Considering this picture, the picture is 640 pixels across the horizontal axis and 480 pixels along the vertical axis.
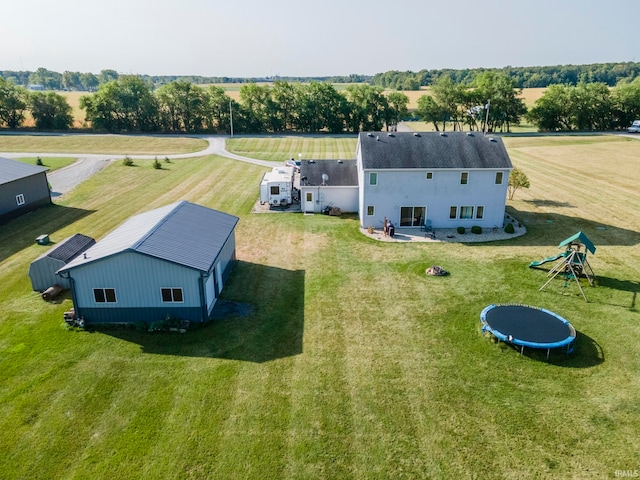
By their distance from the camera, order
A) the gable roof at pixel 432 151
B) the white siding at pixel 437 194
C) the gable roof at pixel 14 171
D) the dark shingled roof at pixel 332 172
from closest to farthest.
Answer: the gable roof at pixel 432 151
the white siding at pixel 437 194
the gable roof at pixel 14 171
the dark shingled roof at pixel 332 172

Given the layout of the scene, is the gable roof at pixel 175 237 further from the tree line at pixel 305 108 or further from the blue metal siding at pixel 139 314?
the tree line at pixel 305 108

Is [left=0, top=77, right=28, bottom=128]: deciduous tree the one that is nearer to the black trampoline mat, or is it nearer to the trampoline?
the trampoline

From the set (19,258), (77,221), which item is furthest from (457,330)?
(77,221)

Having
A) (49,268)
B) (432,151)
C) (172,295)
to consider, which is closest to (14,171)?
(49,268)

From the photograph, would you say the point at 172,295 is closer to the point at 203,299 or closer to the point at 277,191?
the point at 203,299

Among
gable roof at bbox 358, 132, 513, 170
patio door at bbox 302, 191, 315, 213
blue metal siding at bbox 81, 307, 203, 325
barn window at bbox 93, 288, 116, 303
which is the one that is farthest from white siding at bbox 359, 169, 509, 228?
barn window at bbox 93, 288, 116, 303

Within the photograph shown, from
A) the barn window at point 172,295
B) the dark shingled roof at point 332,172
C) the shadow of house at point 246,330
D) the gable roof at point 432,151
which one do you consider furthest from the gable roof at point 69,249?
the gable roof at point 432,151
